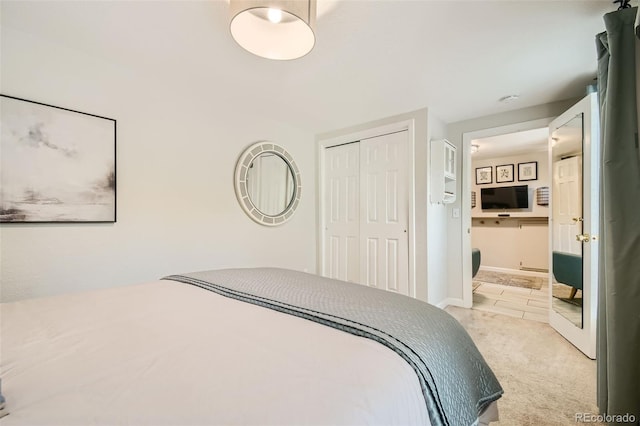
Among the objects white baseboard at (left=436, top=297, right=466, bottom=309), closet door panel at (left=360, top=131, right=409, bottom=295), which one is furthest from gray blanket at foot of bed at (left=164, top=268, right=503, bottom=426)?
white baseboard at (left=436, top=297, right=466, bottom=309)

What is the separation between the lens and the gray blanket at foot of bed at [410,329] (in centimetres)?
81

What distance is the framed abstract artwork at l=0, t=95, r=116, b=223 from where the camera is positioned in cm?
172

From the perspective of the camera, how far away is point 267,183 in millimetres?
3328

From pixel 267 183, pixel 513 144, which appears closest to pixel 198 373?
pixel 267 183

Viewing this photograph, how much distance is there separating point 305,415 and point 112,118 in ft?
8.14

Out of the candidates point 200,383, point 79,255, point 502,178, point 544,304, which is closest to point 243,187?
point 79,255

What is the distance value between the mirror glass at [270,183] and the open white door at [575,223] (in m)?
2.85

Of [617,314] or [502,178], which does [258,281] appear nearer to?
[617,314]

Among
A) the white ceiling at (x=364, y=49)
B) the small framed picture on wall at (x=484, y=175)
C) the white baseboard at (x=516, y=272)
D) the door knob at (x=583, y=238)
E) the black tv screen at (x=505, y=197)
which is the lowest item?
the white baseboard at (x=516, y=272)

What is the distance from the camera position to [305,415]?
55 cm

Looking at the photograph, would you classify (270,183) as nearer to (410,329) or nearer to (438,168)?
(438,168)

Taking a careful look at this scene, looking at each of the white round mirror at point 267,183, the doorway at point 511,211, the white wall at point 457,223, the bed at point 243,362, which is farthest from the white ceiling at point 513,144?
the bed at point 243,362

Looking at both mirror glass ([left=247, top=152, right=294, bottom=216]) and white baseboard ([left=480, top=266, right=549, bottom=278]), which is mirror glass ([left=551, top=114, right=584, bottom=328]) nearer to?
mirror glass ([left=247, top=152, right=294, bottom=216])

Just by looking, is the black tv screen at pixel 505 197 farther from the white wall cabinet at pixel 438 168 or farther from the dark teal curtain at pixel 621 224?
the dark teal curtain at pixel 621 224
